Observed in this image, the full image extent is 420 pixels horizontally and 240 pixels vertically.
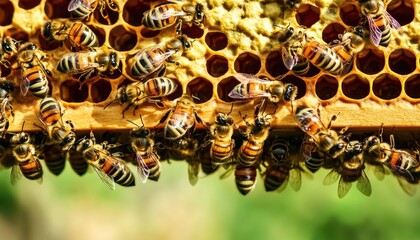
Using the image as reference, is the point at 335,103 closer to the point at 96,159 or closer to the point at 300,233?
the point at 96,159

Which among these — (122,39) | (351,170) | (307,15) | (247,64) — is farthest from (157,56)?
(351,170)

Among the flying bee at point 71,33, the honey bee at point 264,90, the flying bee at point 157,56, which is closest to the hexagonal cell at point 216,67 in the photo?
the flying bee at point 157,56

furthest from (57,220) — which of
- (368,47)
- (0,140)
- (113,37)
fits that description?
(368,47)

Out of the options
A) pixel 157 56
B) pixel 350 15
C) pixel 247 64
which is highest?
pixel 350 15

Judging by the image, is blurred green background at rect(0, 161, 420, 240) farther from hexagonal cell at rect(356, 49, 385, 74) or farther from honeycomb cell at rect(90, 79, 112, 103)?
hexagonal cell at rect(356, 49, 385, 74)

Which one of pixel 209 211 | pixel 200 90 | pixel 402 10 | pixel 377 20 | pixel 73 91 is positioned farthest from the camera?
pixel 209 211

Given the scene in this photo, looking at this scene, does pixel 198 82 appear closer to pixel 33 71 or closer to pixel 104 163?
pixel 104 163

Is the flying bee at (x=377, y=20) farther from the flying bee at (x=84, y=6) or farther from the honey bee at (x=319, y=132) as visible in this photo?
the flying bee at (x=84, y=6)
